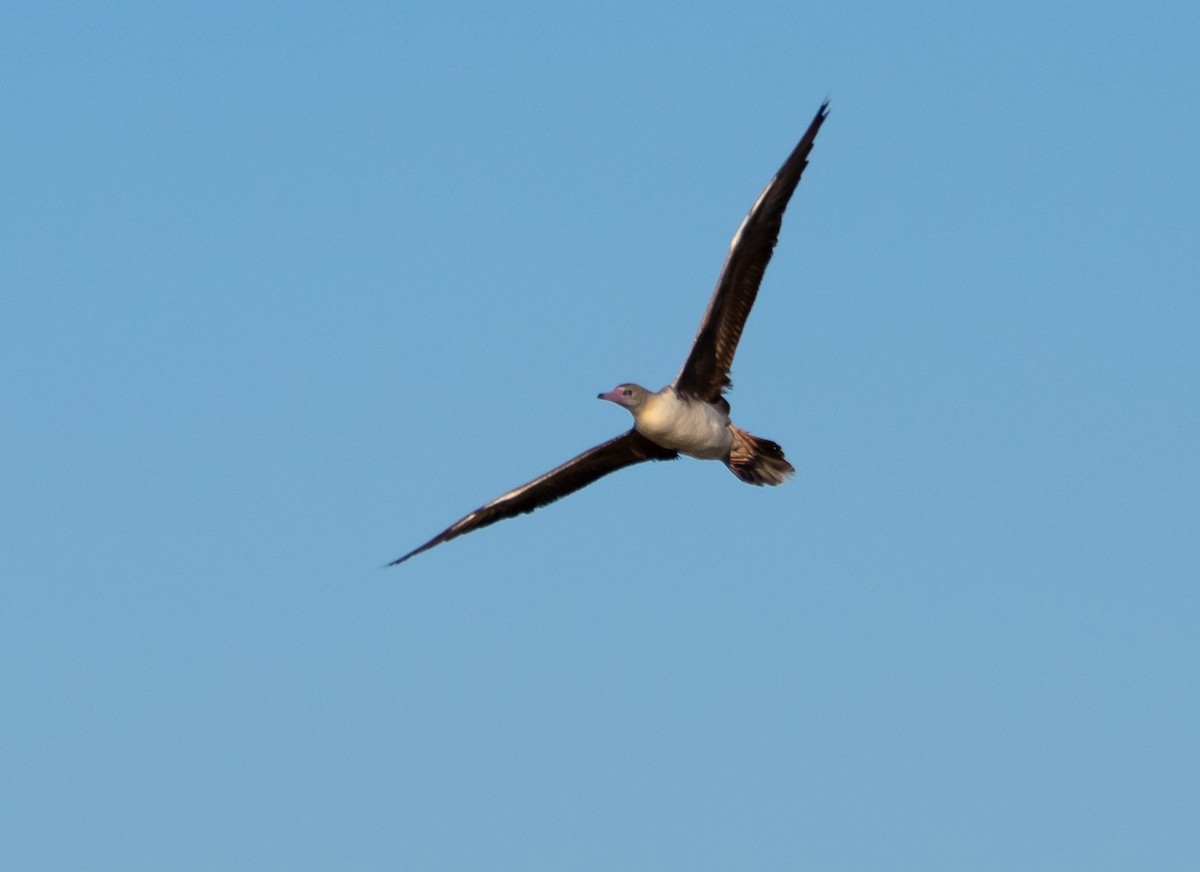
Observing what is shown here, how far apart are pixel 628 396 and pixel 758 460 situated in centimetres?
187

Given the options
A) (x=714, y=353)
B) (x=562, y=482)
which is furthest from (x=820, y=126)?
(x=562, y=482)

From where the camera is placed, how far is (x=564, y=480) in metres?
26.6

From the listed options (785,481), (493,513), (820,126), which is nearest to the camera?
(820,126)

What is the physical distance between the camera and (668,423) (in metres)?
24.1

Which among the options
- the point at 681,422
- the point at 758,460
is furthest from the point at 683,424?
the point at 758,460

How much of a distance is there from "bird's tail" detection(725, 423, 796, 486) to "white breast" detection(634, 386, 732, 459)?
0.44 meters

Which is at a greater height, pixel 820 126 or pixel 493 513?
pixel 820 126

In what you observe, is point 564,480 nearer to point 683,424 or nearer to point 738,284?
point 683,424

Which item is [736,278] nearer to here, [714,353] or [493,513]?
[714,353]

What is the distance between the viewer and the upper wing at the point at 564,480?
2595 cm

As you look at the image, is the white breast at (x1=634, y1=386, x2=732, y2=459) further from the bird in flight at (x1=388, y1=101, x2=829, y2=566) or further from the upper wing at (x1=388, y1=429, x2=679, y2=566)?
the upper wing at (x1=388, y1=429, x2=679, y2=566)

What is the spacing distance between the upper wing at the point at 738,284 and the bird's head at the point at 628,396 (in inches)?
16.3

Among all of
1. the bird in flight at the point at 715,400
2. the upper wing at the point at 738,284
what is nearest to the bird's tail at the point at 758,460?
the bird in flight at the point at 715,400

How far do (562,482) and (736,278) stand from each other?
13.9 feet
